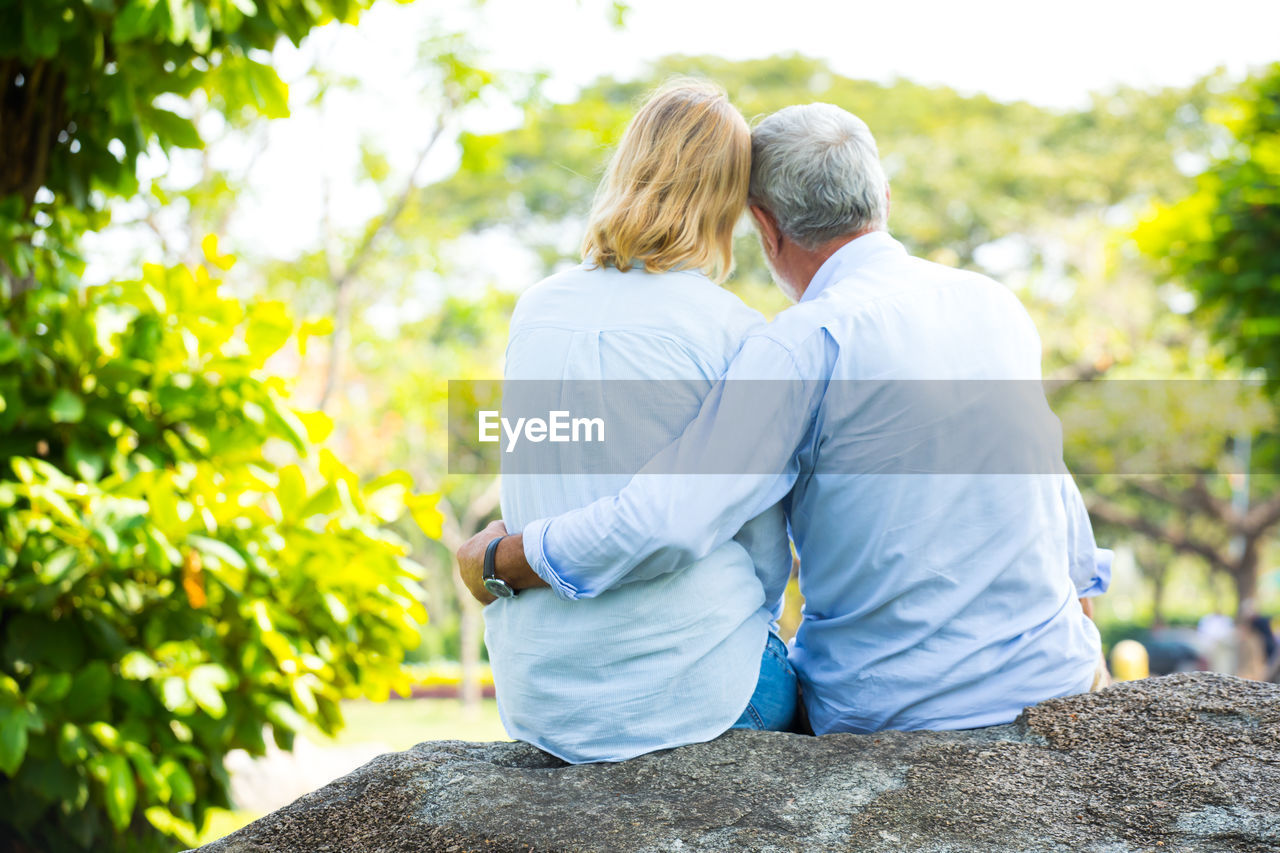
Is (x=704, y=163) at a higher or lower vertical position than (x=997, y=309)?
higher

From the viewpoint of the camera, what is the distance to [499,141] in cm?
917

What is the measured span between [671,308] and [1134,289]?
711 inches

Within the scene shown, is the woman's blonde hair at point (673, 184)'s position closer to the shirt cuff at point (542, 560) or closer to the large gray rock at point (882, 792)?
the shirt cuff at point (542, 560)

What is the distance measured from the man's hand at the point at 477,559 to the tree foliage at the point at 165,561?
3.66ft

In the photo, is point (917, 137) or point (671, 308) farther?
point (917, 137)

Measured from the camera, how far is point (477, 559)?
1.99 metres

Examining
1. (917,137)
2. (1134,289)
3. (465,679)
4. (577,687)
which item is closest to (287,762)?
(577,687)

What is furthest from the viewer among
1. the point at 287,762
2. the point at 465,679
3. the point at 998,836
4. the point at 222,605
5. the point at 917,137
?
the point at 917,137

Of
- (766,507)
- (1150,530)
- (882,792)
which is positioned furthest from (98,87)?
(1150,530)

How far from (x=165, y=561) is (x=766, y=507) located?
66.0 inches

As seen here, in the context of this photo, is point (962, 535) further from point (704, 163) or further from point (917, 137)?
Result: point (917, 137)

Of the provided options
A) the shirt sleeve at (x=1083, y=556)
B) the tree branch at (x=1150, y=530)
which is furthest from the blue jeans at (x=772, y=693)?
the tree branch at (x=1150, y=530)

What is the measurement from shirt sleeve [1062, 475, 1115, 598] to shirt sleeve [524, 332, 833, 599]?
0.74 m

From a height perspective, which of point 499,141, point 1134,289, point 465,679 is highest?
point 499,141
